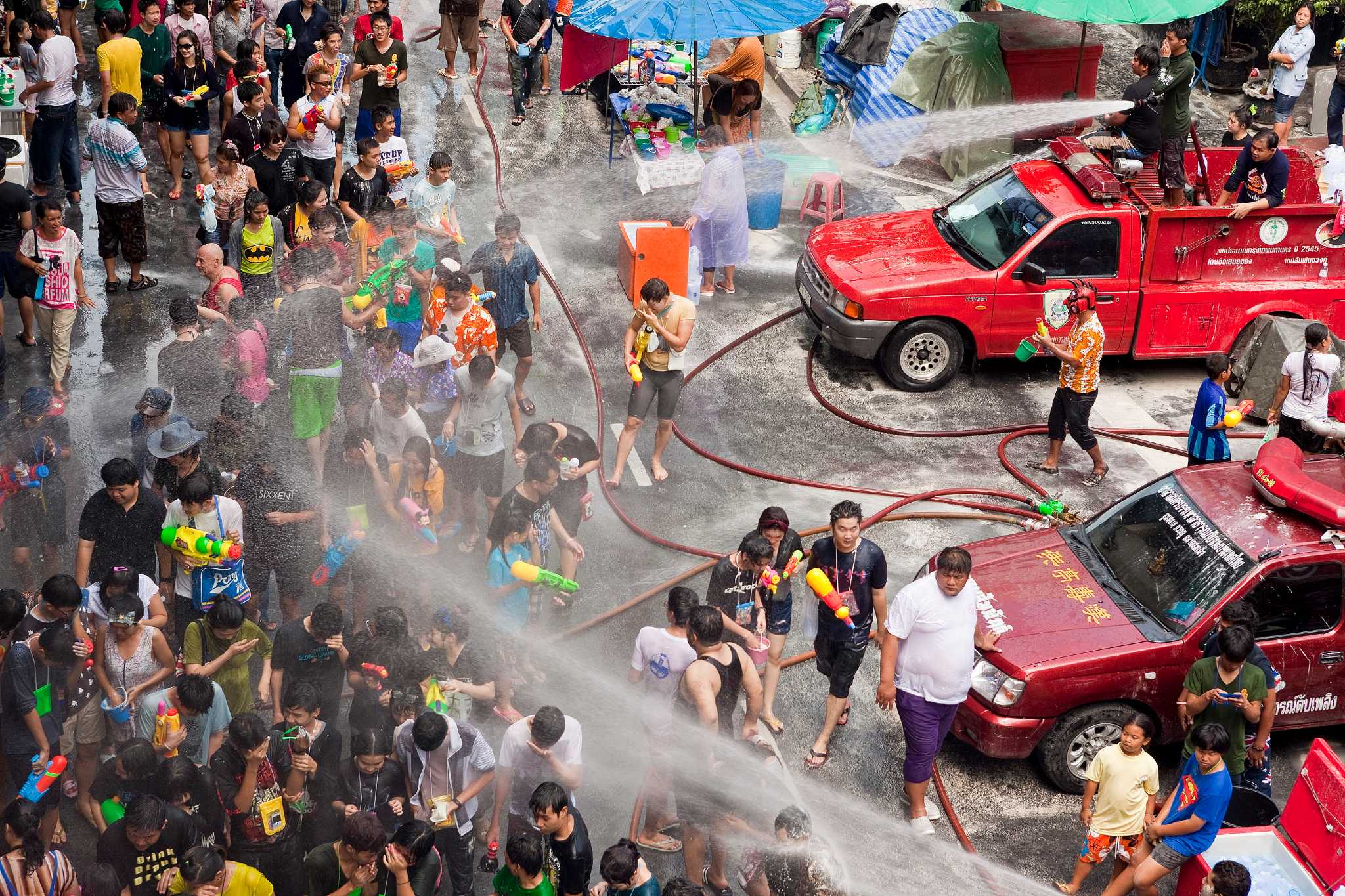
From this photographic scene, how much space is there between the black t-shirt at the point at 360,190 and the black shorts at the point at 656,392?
2868 millimetres

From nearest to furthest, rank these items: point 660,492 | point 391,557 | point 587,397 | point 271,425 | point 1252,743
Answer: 1. point 1252,743
2. point 391,557
3. point 271,425
4. point 660,492
5. point 587,397

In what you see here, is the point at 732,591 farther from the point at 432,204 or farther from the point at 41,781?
the point at 432,204

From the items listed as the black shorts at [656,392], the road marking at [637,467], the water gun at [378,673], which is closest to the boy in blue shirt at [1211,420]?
the black shorts at [656,392]

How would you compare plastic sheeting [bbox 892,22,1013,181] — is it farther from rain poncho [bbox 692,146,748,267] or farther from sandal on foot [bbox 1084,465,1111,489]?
sandal on foot [bbox 1084,465,1111,489]

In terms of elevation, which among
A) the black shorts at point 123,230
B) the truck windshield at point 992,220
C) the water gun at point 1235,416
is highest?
the truck windshield at point 992,220

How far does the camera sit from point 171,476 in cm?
862

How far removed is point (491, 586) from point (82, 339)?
578cm

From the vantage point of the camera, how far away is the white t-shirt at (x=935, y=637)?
7.55 m

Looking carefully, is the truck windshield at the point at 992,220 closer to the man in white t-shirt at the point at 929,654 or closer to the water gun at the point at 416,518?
the man in white t-shirt at the point at 929,654

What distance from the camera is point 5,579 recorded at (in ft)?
29.9

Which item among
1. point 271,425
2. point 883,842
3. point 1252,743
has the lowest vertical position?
point 883,842

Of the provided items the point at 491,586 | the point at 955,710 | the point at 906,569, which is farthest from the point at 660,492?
the point at 955,710

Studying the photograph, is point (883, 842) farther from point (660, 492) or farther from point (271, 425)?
point (271, 425)

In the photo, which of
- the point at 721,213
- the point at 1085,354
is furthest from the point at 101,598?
the point at 721,213
